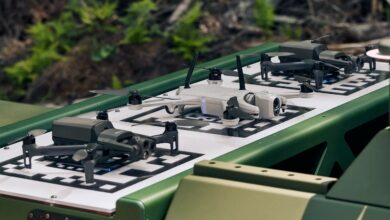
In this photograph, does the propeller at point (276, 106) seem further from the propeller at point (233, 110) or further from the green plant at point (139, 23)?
the green plant at point (139, 23)

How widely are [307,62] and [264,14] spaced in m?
4.76

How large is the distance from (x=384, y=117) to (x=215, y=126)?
949 millimetres

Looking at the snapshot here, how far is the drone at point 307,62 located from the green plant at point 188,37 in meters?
4.32

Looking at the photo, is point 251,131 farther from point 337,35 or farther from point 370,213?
point 337,35

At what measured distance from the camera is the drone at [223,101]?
192 inches

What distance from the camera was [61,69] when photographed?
10398 millimetres

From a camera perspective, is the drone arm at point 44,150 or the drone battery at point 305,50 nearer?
the drone arm at point 44,150

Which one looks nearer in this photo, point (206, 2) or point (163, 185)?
point (163, 185)

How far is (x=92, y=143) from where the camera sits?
438 cm

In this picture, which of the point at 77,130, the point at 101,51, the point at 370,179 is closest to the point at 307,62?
the point at 77,130

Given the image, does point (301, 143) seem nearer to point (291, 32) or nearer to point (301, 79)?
point (301, 79)

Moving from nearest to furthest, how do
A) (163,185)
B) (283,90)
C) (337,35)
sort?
(163,185) < (283,90) < (337,35)

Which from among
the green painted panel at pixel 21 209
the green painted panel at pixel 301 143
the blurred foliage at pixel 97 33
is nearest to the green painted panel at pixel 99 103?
the green painted panel at pixel 21 209

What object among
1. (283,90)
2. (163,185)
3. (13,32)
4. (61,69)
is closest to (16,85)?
(61,69)
